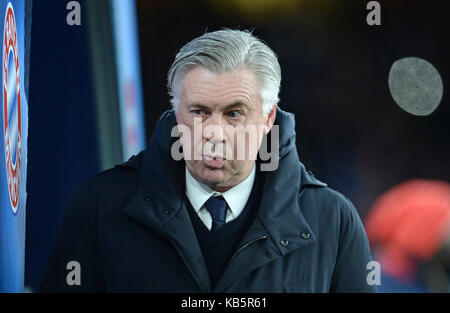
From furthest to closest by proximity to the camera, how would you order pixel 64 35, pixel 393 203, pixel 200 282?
pixel 393 203 → pixel 64 35 → pixel 200 282

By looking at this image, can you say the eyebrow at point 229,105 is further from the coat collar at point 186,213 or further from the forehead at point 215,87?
the coat collar at point 186,213

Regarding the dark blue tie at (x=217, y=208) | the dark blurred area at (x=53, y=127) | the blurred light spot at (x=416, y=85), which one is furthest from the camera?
the blurred light spot at (x=416, y=85)

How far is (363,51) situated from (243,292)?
99 cm

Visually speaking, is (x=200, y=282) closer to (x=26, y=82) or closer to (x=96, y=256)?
(x=96, y=256)

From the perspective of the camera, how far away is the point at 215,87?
192 cm

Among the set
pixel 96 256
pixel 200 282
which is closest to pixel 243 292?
pixel 200 282

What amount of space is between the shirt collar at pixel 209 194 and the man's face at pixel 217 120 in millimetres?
41

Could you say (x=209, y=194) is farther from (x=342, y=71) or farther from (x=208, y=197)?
(x=342, y=71)

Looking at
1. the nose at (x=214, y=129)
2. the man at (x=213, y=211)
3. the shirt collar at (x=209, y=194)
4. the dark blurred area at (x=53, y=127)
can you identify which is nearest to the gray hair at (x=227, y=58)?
the man at (x=213, y=211)

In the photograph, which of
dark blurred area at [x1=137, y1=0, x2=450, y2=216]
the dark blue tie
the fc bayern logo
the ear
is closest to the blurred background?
dark blurred area at [x1=137, y1=0, x2=450, y2=216]

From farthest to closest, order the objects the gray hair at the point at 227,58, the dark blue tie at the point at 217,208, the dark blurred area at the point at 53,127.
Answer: the dark blurred area at the point at 53,127, the dark blue tie at the point at 217,208, the gray hair at the point at 227,58

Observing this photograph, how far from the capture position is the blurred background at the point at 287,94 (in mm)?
2318

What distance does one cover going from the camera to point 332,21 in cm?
238

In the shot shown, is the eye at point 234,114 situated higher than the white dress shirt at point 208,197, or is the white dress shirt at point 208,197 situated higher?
the eye at point 234,114
